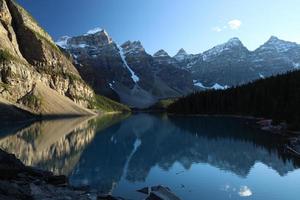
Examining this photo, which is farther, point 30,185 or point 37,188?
point 30,185

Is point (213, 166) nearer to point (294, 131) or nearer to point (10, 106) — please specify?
point (294, 131)

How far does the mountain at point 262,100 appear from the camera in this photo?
309 feet

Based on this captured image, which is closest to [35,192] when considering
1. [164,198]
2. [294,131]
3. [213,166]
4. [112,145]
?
[164,198]

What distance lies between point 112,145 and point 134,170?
28075 mm

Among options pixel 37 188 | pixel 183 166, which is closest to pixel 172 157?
pixel 183 166

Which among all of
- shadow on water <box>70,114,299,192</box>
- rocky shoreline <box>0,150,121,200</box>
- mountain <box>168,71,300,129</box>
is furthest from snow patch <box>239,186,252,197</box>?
mountain <box>168,71,300,129</box>

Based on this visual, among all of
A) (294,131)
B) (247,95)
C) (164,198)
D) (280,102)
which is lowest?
(164,198)

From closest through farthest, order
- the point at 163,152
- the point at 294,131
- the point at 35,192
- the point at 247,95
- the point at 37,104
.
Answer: the point at 35,192 → the point at 163,152 → the point at 294,131 → the point at 247,95 → the point at 37,104

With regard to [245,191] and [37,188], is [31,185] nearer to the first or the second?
[37,188]

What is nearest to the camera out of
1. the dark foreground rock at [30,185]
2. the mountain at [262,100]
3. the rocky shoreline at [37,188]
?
the dark foreground rock at [30,185]

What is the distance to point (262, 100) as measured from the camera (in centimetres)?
13588

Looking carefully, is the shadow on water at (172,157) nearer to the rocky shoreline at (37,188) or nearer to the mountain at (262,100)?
the rocky shoreline at (37,188)

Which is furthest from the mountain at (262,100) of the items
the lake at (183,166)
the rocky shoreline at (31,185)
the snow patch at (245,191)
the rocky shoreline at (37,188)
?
the rocky shoreline at (31,185)

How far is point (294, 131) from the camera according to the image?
256ft
